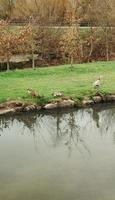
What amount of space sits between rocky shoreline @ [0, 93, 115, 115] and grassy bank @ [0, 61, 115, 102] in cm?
40

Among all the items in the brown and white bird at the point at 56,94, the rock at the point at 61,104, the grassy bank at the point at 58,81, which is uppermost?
the grassy bank at the point at 58,81

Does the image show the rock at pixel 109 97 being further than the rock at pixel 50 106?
Yes

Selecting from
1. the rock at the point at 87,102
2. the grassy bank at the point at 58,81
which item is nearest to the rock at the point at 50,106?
the grassy bank at the point at 58,81

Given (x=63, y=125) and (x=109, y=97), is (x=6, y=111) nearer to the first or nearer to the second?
(x=63, y=125)

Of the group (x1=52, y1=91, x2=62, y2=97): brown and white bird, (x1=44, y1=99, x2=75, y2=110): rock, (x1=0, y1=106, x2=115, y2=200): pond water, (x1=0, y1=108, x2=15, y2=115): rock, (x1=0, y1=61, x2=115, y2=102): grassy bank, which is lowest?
(x1=0, y1=106, x2=115, y2=200): pond water

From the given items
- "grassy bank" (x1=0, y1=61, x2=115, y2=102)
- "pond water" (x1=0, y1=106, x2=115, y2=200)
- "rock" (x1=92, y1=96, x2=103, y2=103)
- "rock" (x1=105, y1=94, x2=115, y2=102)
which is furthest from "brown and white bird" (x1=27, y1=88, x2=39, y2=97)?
"rock" (x1=105, y1=94, x2=115, y2=102)

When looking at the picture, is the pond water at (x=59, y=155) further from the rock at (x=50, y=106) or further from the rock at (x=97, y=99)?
the rock at (x=97, y=99)

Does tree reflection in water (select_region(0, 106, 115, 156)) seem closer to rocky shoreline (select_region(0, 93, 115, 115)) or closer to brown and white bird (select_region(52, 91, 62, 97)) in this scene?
rocky shoreline (select_region(0, 93, 115, 115))

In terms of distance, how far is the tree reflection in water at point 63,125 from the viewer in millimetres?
19531

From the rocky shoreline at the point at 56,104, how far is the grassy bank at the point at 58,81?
0.40 meters

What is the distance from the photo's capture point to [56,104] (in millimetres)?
24500

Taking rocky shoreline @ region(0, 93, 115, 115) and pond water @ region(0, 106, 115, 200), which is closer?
pond water @ region(0, 106, 115, 200)

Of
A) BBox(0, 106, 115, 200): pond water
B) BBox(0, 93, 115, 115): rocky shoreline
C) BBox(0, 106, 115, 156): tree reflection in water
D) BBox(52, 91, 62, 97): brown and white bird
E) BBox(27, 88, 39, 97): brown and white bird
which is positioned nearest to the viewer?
BBox(0, 106, 115, 200): pond water

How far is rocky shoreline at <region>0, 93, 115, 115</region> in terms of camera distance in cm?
2364
